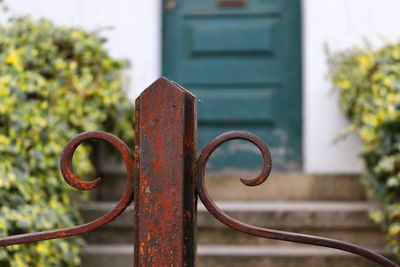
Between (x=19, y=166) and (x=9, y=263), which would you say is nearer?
(x=9, y=263)

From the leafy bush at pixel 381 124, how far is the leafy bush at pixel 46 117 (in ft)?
5.10

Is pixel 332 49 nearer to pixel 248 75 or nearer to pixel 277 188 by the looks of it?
pixel 248 75

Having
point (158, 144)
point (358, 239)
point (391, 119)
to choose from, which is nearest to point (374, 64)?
point (391, 119)

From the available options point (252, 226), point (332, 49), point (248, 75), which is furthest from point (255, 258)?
point (252, 226)

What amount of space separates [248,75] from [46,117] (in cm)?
213

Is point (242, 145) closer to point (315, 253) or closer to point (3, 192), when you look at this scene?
point (315, 253)

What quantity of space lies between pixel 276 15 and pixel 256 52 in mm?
336

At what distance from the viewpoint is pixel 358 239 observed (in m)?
3.35

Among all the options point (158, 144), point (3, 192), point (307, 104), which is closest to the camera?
point (158, 144)

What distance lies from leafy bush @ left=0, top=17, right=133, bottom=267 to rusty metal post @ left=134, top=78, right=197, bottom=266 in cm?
110

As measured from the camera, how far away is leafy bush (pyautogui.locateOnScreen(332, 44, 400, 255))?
2.84 meters

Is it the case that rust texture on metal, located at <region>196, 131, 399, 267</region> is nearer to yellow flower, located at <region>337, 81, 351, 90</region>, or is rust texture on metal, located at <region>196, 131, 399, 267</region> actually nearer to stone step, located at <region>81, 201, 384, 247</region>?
stone step, located at <region>81, 201, 384, 247</region>

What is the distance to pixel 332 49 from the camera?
4262mm

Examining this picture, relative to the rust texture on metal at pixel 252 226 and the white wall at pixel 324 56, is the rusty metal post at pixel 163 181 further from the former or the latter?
the white wall at pixel 324 56
